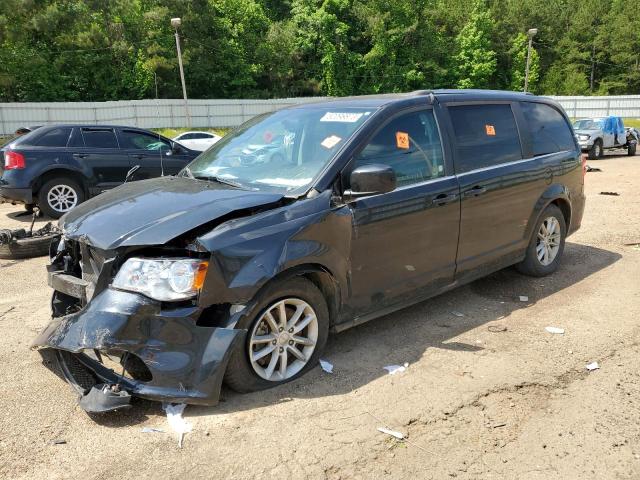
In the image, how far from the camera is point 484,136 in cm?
495

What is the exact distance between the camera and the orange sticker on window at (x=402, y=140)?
13.9 ft

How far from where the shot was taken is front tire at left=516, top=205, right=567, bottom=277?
5.67 m

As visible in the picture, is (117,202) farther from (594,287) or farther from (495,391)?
(594,287)

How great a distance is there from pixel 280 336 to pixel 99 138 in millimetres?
7995

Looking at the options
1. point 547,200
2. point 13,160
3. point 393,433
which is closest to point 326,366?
point 393,433

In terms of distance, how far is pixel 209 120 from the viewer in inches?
1438

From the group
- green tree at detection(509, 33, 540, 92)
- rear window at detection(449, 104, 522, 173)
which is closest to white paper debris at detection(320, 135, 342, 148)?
rear window at detection(449, 104, 522, 173)

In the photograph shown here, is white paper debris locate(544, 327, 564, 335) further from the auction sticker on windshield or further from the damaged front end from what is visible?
the damaged front end

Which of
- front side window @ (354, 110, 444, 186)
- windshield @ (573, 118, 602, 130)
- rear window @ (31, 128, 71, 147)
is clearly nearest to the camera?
front side window @ (354, 110, 444, 186)

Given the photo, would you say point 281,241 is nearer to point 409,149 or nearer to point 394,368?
point 394,368

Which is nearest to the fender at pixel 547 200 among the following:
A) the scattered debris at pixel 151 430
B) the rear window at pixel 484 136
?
the rear window at pixel 484 136

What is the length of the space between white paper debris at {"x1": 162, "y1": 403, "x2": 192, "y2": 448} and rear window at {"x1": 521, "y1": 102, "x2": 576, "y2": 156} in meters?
4.07

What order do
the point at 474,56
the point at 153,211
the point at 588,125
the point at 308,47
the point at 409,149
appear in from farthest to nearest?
the point at 474,56 → the point at 308,47 → the point at 588,125 → the point at 409,149 → the point at 153,211

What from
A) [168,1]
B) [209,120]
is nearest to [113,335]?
[209,120]
